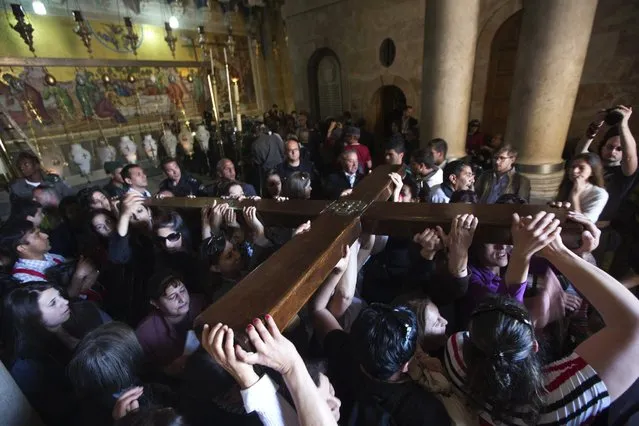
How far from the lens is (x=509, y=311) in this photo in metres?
0.95

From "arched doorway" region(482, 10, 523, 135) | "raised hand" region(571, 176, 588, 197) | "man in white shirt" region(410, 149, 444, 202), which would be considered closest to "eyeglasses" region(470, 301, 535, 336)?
"raised hand" region(571, 176, 588, 197)

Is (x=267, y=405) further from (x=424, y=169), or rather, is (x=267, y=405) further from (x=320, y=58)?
(x=320, y=58)

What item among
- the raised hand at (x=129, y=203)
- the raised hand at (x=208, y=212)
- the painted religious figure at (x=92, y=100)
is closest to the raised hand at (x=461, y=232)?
the raised hand at (x=208, y=212)

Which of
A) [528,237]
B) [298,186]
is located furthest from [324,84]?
[528,237]

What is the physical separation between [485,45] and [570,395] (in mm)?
6272

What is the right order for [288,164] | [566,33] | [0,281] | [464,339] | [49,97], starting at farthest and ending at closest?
[49,97] → [288,164] → [566,33] → [0,281] → [464,339]

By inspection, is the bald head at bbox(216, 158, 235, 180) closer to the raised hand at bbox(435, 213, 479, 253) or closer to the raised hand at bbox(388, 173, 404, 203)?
the raised hand at bbox(388, 173, 404, 203)

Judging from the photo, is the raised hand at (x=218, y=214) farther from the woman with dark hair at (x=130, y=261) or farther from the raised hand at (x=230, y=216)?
the woman with dark hair at (x=130, y=261)

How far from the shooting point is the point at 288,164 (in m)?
4.07

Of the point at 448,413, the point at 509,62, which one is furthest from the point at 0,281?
the point at 509,62

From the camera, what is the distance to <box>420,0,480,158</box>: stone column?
147 inches

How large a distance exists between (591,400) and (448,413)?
0.41 metres

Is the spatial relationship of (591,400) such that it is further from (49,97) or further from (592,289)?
(49,97)

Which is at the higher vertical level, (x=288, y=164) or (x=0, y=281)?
(x=288, y=164)
